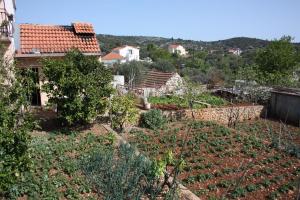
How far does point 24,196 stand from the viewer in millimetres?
7031

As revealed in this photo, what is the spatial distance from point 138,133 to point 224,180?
5022 mm

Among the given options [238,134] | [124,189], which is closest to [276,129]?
[238,134]

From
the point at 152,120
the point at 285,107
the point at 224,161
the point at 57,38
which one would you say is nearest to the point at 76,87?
the point at 152,120

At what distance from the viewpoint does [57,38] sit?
15.8 meters

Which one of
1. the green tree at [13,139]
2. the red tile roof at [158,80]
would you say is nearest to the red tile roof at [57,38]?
the green tree at [13,139]

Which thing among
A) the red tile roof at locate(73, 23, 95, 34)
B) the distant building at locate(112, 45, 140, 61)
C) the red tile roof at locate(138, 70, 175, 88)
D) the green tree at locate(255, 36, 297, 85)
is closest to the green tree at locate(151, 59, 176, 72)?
the green tree at locate(255, 36, 297, 85)

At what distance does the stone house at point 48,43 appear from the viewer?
47.4 ft

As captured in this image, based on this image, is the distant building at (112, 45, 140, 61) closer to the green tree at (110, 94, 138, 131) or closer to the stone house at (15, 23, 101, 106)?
the stone house at (15, 23, 101, 106)

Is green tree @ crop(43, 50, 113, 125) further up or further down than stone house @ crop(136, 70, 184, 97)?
further up

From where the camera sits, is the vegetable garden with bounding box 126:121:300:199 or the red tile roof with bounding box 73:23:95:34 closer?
the vegetable garden with bounding box 126:121:300:199

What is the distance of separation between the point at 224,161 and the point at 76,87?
6.19 meters

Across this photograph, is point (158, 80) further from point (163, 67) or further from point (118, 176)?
point (163, 67)

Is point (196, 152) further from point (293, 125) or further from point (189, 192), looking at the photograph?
point (293, 125)

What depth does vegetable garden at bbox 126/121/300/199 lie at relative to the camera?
334 inches
